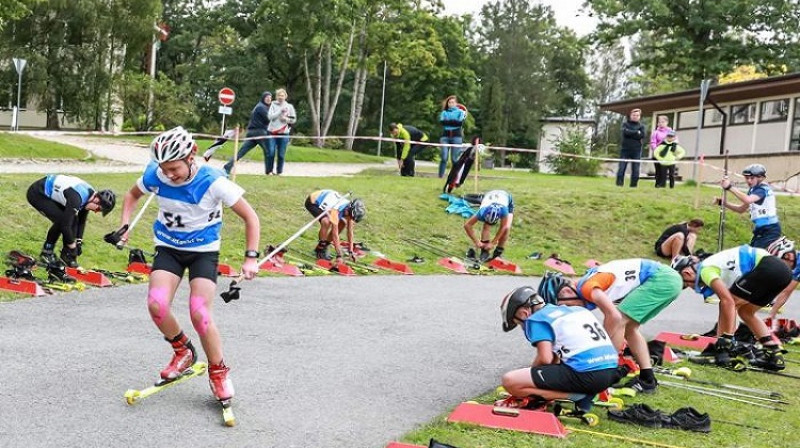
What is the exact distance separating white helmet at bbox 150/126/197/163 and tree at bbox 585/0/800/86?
124ft

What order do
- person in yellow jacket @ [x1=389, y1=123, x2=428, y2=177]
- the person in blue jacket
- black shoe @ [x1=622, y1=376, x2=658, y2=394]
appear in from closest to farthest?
black shoe @ [x1=622, y1=376, x2=658, y2=394]
the person in blue jacket
person in yellow jacket @ [x1=389, y1=123, x2=428, y2=177]

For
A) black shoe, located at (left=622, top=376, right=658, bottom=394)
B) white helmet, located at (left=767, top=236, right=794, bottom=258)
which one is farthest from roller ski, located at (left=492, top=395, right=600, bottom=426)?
white helmet, located at (left=767, top=236, right=794, bottom=258)

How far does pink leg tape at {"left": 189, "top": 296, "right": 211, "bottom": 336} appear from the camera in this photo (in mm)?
5906

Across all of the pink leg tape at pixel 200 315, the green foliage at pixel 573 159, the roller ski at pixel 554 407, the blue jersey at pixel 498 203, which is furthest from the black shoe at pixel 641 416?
the green foliage at pixel 573 159

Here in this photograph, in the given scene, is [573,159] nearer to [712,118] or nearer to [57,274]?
[712,118]

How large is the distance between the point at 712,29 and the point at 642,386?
37.3m

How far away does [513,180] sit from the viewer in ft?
80.2

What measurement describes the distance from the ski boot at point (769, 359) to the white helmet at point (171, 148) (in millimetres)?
6326

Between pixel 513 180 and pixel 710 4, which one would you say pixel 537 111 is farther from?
pixel 513 180

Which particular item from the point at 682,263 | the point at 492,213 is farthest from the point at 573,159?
the point at 682,263

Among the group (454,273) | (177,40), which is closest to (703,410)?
(454,273)

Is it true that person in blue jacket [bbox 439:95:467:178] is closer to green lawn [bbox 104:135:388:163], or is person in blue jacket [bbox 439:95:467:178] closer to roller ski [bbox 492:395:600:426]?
green lawn [bbox 104:135:388:163]

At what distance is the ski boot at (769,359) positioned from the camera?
8.95 metres

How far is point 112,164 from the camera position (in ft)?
74.7
